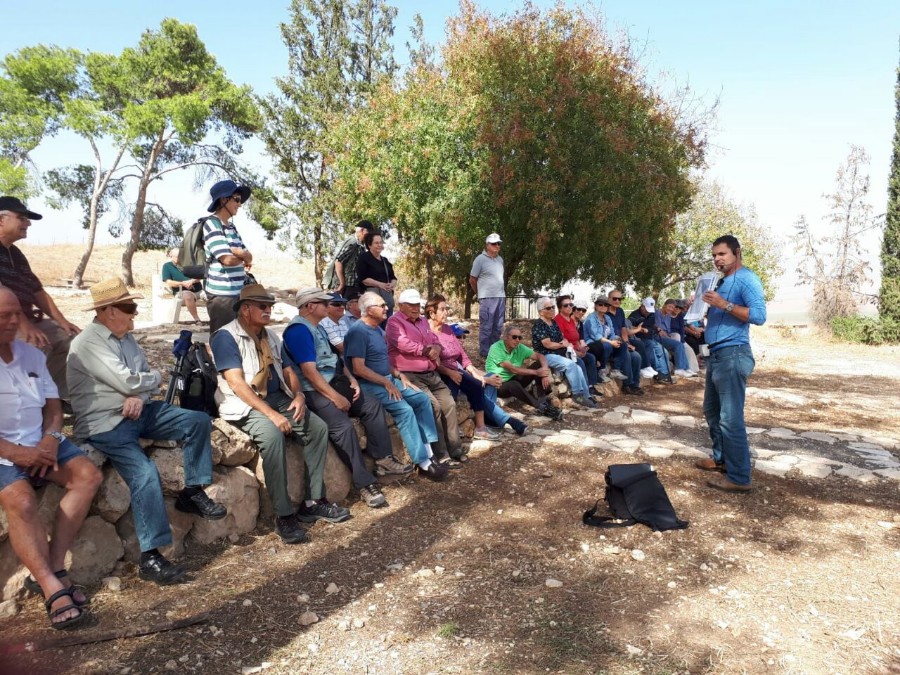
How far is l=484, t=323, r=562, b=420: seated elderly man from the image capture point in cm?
684

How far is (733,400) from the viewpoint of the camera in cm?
448

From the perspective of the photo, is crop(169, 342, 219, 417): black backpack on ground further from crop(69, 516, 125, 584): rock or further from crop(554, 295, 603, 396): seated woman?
crop(554, 295, 603, 396): seated woman

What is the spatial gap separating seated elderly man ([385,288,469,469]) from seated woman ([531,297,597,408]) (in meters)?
2.35

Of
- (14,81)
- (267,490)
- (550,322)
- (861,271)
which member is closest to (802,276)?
(861,271)

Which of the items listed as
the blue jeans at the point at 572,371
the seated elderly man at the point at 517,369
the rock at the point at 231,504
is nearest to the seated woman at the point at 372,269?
the seated elderly man at the point at 517,369

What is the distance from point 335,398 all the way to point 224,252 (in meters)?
1.44

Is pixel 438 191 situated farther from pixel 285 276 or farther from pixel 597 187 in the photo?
pixel 285 276

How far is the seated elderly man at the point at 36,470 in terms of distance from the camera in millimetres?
2805

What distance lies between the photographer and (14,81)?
19156 mm

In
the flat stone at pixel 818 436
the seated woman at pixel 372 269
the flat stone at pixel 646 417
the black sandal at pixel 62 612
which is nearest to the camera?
the black sandal at pixel 62 612

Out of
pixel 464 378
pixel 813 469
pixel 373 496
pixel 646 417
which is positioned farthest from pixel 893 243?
pixel 373 496

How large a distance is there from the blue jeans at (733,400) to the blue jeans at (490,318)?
3977mm

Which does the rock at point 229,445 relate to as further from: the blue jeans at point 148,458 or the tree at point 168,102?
the tree at point 168,102

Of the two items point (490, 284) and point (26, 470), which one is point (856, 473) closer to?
point (490, 284)
